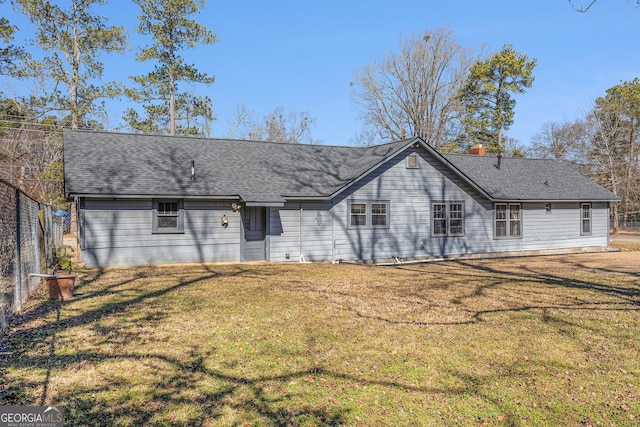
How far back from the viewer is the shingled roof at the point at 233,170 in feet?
48.4

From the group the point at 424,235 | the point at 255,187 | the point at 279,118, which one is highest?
the point at 279,118

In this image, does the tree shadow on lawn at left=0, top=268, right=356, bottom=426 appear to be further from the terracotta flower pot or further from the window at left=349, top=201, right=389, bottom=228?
the window at left=349, top=201, right=389, bottom=228

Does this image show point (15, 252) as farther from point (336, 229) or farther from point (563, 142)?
point (563, 142)

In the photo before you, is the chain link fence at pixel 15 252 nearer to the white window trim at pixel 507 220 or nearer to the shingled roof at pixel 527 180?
the shingled roof at pixel 527 180

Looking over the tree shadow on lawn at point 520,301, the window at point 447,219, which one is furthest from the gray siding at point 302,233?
the window at point 447,219

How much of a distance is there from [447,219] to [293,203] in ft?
23.1

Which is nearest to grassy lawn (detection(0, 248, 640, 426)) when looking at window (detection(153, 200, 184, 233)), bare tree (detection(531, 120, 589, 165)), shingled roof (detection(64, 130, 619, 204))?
window (detection(153, 200, 184, 233))

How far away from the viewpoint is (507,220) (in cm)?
2059

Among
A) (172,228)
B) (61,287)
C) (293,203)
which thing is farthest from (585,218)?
(61,287)

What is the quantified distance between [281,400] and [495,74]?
128 feet

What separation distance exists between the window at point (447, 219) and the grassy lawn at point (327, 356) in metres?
8.16

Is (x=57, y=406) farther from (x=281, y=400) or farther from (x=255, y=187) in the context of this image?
(x=255, y=187)

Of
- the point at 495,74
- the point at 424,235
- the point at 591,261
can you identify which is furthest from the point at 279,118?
the point at 591,261

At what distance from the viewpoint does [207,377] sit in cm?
510
